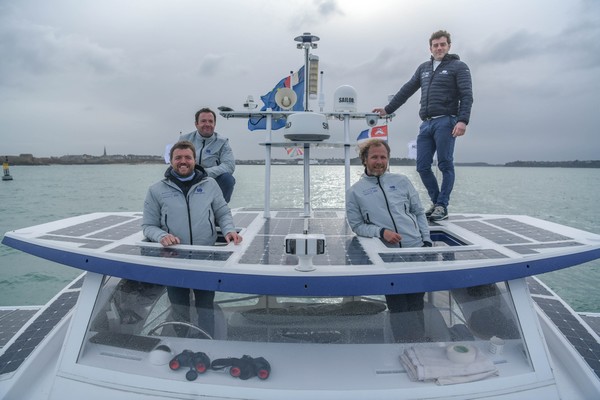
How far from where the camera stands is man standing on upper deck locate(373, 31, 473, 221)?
4547 mm

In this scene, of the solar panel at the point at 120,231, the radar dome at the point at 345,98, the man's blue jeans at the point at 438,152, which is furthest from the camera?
the radar dome at the point at 345,98

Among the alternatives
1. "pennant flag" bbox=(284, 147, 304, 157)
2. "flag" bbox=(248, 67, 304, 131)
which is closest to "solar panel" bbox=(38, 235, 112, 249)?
"flag" bbox=(248, 67, 304, 131)

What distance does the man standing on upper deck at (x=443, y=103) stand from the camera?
4547mm

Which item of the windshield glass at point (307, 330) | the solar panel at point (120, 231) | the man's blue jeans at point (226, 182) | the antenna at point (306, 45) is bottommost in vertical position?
the windshield glass at point (307, 330)

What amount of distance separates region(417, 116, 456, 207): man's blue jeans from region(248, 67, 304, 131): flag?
191 centimetres

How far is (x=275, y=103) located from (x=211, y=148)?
154 centimetres

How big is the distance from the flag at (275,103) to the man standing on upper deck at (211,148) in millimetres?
809

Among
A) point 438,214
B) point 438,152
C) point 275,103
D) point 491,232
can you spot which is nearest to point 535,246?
point 491,232

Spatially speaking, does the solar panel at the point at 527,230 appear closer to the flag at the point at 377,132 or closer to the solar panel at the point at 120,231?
the flag at the point at 377,132

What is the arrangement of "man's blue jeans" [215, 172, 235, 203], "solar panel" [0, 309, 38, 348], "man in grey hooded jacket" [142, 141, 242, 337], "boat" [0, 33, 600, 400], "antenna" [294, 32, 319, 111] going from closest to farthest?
1. "boat" [0, 33, 600, 400]
2. "man in grey hooded jacket" [142, 141, 242, 337]
3. "solar panel" [0, 309, 38, 348]
4. "man's blue jeans" [215, 172, 235, 203]
5. "antenna" [294, 32, 319, 111]

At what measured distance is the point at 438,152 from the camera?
191 inches

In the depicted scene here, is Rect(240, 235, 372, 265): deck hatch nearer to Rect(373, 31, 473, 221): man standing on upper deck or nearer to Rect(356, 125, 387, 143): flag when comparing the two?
Rect(373, 31, 473, 221): man standing on upper deck

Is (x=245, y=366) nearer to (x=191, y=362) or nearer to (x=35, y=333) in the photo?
(x=191, y=362)

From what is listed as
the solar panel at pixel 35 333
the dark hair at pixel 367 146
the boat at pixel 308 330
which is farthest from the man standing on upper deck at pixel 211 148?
the solar panel at pixel 35 333
